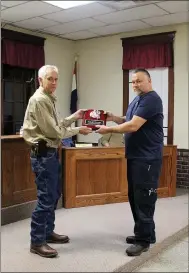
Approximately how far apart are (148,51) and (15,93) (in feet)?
7.84

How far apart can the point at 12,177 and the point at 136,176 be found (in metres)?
1.39

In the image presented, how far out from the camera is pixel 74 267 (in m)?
2.23

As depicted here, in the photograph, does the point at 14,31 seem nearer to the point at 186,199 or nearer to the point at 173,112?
the point at 173,112

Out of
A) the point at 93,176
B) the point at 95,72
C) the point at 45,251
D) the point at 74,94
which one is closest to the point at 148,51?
the point at 95,72

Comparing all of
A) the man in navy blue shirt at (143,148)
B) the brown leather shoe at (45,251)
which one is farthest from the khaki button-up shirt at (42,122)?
the brown leather shoe at (45,251)

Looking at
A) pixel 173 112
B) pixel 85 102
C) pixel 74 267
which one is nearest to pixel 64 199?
pixel 74 267

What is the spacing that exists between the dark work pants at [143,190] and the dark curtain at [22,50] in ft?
11.3

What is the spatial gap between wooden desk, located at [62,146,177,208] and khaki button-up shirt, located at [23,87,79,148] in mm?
1461

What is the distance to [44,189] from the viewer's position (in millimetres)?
2240

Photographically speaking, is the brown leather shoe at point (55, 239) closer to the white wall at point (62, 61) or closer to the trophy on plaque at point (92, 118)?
the trophy on plaque at point (92, 118)

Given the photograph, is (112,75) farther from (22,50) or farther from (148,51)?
(22,50)

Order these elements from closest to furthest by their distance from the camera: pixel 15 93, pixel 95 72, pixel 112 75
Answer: pixel 15 93 < pixel 112 75 < pixel 95 72

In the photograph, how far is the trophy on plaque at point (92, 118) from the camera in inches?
101

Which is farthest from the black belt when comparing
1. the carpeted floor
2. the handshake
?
the carpeted floor
